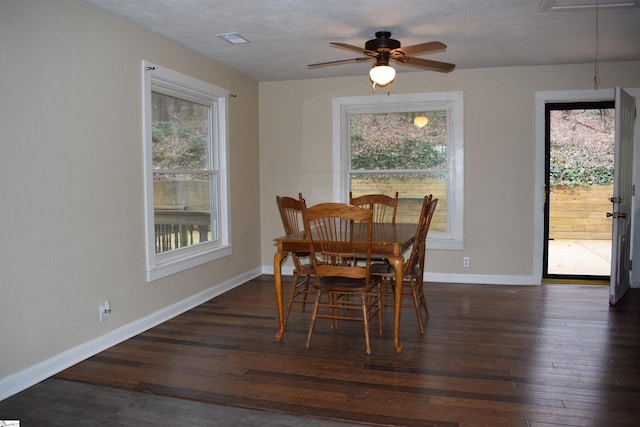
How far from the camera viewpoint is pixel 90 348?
329 centimetres

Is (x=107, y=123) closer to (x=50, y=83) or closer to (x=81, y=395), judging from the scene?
(x=50, y=83)

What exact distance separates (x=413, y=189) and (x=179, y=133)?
2.61 metres

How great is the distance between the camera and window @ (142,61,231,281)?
396 centimetres

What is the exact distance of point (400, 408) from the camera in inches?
99.2

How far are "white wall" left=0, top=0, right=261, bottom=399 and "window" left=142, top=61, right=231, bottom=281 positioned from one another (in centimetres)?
11

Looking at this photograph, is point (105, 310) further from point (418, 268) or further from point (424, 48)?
point (424, 48)

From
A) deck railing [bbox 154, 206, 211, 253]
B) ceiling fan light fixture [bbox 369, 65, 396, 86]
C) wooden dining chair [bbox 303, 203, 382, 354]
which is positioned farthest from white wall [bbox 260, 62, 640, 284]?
wooden dining chair [bbox 303, 203, 382, 354]

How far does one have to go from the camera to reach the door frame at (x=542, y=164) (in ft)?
16.9

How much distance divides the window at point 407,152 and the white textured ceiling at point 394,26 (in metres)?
0.75

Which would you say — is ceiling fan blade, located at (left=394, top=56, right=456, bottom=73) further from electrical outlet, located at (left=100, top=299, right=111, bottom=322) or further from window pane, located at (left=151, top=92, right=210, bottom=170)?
electrical outlet, located at (left=100, top=299, right=111, bottom=322)

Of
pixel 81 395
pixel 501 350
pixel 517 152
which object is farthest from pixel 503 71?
pixel 81 395

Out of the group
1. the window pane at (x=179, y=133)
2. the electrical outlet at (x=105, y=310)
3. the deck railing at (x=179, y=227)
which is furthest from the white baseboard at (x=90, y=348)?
the window pane at (x=179, y=133)

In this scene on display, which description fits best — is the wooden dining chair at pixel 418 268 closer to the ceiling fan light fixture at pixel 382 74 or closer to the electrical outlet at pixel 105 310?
the ceiling fan light fixture at pixel 382 74

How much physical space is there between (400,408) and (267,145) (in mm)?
4036
